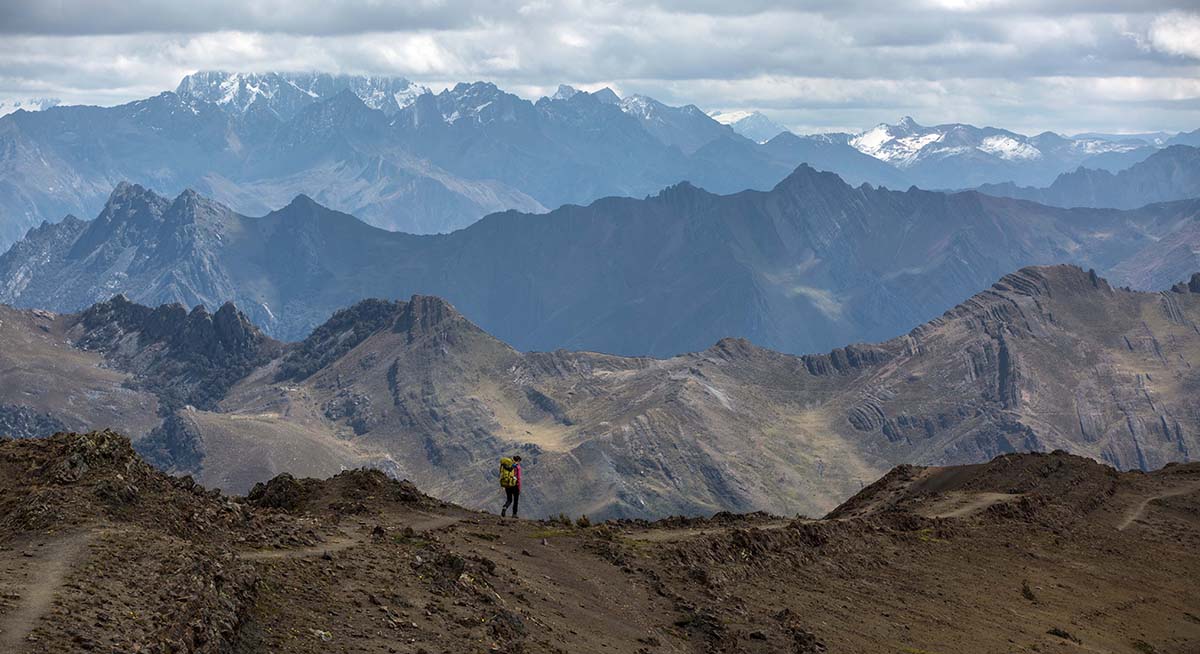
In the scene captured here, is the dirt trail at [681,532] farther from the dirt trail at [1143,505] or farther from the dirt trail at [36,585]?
the dirt trail at [1143,505]

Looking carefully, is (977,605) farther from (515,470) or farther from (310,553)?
(310,553)

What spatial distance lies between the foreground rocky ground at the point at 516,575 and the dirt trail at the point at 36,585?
0.08 meters

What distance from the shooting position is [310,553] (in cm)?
4984

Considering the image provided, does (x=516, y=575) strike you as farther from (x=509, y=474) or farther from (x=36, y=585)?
(x=36, y=585)

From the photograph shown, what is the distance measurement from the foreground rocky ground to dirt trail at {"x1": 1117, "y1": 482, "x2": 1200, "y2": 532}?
10.2 ft

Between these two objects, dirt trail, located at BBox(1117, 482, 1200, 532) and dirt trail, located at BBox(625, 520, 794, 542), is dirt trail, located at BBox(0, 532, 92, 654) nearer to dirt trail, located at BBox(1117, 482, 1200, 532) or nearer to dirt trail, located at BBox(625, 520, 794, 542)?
dirt trail, located at BBox(625, 520, 794, 542)

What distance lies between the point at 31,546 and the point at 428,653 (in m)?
12.5

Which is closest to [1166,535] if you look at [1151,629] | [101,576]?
[1151,629]

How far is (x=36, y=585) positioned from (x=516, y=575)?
Answer: 57.8 feet

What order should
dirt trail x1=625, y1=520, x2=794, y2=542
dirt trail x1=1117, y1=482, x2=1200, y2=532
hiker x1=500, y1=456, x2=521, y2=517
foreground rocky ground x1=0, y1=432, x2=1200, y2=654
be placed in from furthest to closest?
dirt trail x1=1117, y1=482, x2=1200, y2=532
hiker x1=500, y1=456, x2=521, y2=517
dirt trail x1=625, y1=520, x2=794, y2=542
foreground rocky ground x1=0, y1=432, x2=1200, y2=654

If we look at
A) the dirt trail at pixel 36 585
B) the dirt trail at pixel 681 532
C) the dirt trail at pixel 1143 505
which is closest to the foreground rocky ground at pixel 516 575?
the dirt trail at pixel 36 585

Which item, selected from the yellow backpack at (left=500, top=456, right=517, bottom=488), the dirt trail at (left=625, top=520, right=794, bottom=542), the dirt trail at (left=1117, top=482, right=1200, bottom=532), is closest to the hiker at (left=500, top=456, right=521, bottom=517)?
the yellow backpack at (left=500, top=456, right=517, bottom=488)

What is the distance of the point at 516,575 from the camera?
173 feet

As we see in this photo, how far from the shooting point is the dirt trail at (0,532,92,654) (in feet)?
120
